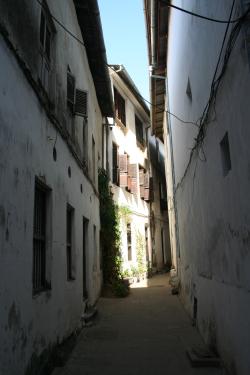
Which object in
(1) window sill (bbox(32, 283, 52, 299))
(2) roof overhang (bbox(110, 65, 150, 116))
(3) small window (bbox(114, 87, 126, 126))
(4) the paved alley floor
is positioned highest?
(2) roof overhang (bbox(110, 65, 150, 116))

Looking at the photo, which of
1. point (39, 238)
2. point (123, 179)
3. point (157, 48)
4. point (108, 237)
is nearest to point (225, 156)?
point (39, 238)

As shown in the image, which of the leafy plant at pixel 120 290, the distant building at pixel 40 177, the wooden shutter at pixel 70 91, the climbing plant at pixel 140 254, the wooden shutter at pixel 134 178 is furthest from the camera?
the wooden shutter at pixel 134 178

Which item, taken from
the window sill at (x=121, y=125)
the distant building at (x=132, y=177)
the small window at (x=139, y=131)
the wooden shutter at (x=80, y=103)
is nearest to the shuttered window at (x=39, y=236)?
the wooden shutter at (x=80, y=103)

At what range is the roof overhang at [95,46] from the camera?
8.59 m

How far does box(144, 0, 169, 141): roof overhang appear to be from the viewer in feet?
30.1

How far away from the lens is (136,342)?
6578 millimetres

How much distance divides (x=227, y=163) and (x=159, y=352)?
11.9 ft

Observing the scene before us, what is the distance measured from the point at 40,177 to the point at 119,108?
12578 mm

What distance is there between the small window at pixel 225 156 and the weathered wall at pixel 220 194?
0.24 ft

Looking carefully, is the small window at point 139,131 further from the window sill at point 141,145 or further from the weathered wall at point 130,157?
the weathered wall at point 130,157

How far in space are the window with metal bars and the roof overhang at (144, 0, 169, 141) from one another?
4.88 m

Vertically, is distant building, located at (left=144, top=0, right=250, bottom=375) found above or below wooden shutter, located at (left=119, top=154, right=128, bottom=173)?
below

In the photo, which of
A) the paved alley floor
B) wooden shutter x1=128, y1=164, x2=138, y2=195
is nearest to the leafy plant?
the paved alley floor

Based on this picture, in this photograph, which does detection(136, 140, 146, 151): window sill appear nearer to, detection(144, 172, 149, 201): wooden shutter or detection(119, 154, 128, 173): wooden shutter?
detection(144, 172, 149, 201): wooden shutter
